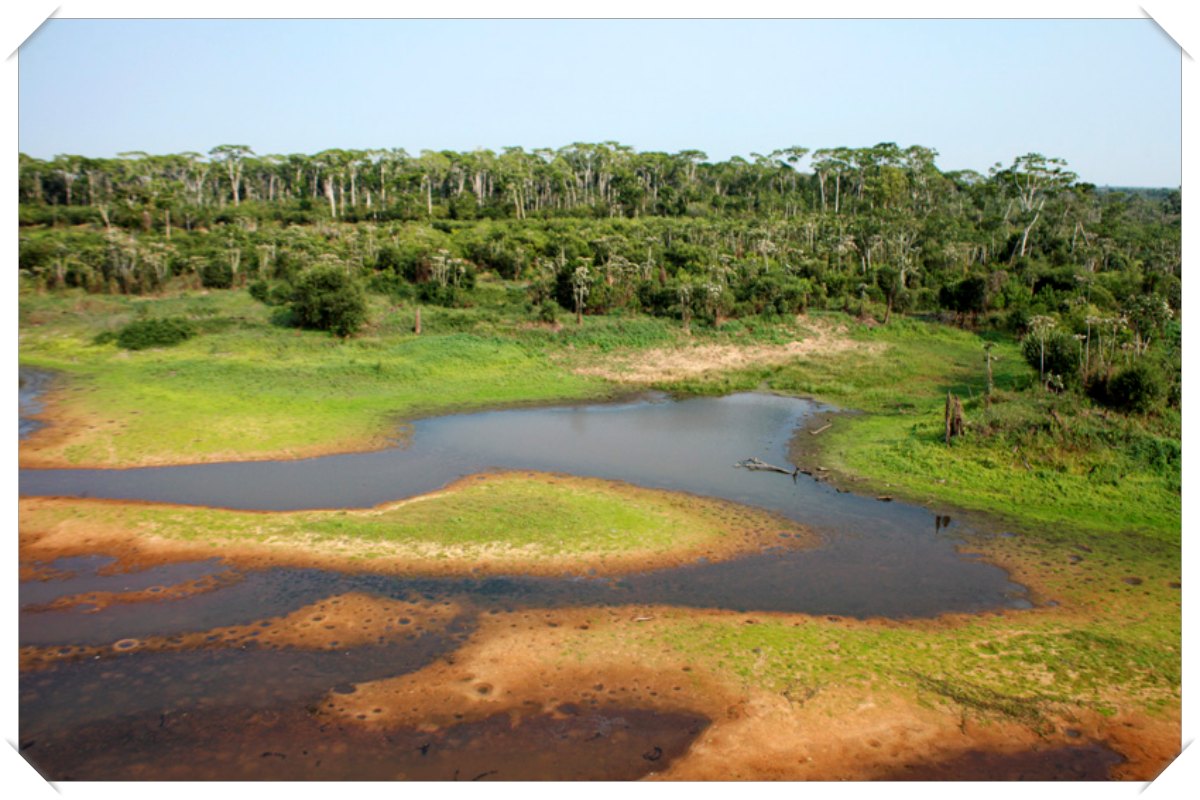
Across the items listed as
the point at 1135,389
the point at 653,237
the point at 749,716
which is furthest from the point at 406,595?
the point at 653,237

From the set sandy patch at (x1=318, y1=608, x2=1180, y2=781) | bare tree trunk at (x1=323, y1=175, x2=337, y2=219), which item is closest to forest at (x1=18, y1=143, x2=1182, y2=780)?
sandy patch at (x1=318, y1=608, x2=1180, y2=781)

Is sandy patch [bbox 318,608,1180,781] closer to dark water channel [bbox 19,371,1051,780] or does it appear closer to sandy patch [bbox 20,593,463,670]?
dark water channel [bbox 19,371,1051,780]

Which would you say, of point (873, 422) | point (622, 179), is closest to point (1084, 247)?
point (873, 422)

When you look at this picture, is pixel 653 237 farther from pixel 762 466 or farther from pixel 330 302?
pixel 762 466

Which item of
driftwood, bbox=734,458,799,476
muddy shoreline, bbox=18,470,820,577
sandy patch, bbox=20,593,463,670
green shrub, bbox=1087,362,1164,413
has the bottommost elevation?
sandy patch, bbox=20,593,463,670

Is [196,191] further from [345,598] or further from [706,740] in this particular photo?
[706,740]
